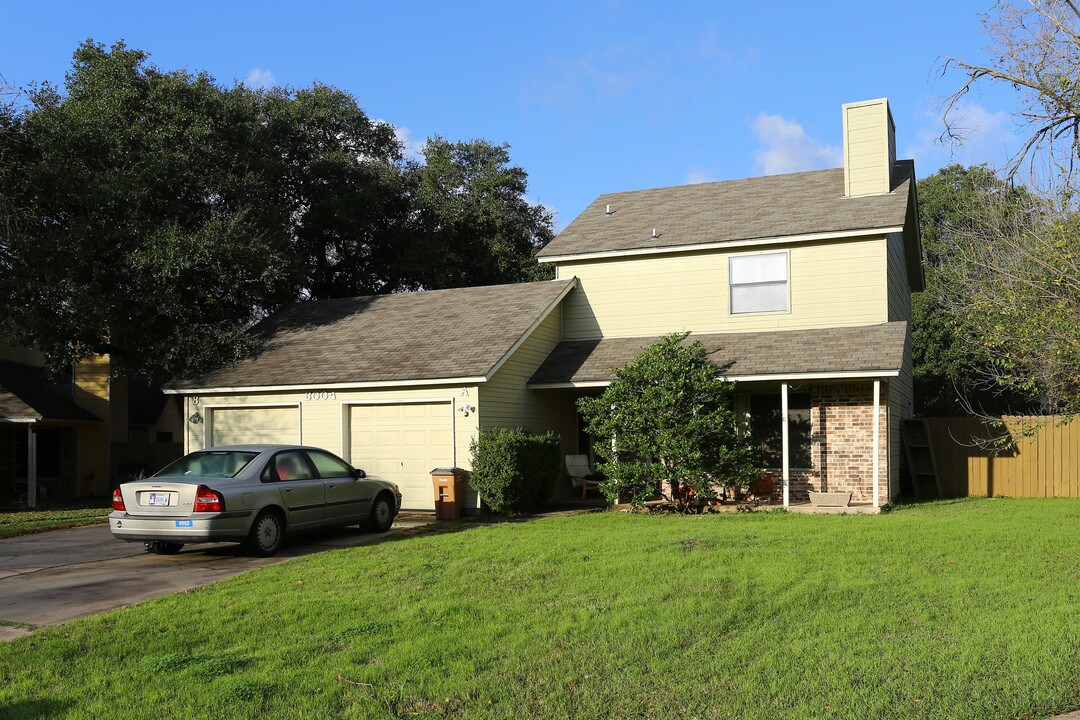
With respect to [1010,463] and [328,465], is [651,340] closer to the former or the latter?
[1010,463]

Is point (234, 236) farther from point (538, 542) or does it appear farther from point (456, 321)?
point (538, 542)

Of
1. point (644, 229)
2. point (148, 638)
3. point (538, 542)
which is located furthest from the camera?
point (644, 229)

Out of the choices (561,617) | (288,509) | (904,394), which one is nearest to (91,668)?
(561,617)

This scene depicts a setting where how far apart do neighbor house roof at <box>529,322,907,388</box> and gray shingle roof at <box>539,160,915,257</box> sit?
2.09 m

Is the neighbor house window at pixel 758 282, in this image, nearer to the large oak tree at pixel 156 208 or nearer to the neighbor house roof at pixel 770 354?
the neighbor house roof at pixel 770 354

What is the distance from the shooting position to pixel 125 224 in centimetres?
2073

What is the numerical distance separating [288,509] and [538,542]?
134 inches

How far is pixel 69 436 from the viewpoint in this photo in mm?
25281

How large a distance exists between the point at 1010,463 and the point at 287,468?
49.7 ft

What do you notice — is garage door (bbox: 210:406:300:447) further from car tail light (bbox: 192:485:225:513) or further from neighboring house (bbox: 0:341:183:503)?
car tail light (bbox: 192:485:225:513)

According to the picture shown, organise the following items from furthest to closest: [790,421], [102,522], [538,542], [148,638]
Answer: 1. [790,421]
2. [102,522]
3. [538,542]
4. [148,638]

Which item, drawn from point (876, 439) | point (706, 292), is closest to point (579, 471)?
point (706, 292)

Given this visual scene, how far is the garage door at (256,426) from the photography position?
19.3 meters

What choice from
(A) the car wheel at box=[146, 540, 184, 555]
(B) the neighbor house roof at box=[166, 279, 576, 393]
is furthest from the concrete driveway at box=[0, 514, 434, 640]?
(B) the neighbor house roof at box=[166, 279, 576, 393]
